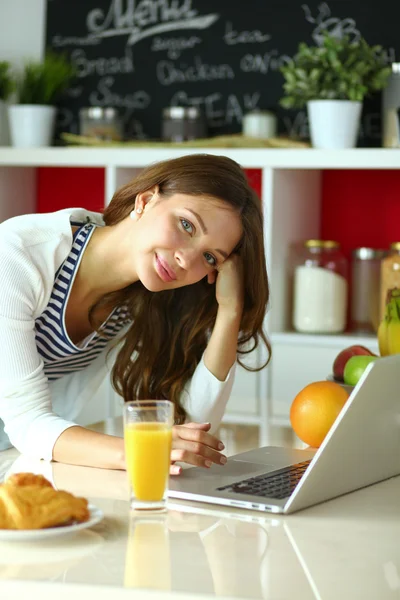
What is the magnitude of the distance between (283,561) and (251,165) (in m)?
2.06

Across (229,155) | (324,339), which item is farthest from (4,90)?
(324,339)

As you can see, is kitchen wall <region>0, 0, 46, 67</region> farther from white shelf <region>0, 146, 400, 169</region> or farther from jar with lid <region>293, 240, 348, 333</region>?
jar with lid <region>293, 240, 348, 333</region>

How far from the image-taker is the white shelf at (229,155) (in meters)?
2.82

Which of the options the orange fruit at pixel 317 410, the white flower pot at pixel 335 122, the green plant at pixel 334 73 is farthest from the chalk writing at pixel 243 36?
the orange fruit at pixel 317 410

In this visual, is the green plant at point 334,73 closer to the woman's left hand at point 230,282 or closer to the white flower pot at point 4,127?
the white flower pot at point 4,127

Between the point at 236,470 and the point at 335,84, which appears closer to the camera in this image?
the point at 236,470

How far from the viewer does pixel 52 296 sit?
171 cm

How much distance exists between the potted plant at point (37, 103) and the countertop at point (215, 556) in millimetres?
2178

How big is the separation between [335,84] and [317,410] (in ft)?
5.32

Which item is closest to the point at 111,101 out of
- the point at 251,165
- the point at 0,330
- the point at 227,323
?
the point at 251,165

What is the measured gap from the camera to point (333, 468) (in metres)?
1.19

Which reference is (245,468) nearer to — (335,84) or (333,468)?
(333,468)

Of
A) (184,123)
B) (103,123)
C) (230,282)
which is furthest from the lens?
(103,123)

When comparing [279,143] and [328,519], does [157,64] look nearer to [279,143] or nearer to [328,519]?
[279,143]
